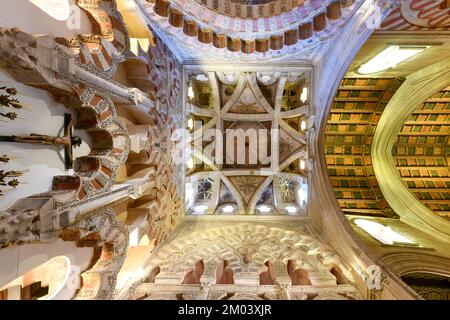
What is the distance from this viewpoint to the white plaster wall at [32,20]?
11.1 ft

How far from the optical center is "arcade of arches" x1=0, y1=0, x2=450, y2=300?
3836 mm

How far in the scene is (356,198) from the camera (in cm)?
1018

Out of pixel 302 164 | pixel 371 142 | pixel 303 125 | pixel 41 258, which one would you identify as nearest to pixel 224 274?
pixel 41 258

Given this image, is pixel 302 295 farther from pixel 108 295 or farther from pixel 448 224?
pixel 448 224

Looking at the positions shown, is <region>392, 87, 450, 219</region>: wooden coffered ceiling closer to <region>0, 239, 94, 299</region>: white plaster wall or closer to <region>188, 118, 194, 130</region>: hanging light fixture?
<region>188, 118, 194, 130</region>: hanging light fixture

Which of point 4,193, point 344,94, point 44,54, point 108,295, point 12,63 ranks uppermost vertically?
point 344,94

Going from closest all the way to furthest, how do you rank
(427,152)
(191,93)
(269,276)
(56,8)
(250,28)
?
(56,8), (269,276), (250,28), (191,93), (427,152)

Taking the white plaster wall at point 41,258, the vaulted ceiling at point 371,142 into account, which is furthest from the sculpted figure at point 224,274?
the vaulted ceiling at point 371,142

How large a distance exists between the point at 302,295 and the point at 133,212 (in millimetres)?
4559

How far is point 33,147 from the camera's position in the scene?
3.81 meters

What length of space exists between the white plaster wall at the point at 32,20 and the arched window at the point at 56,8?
75mm

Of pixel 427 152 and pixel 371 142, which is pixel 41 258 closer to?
pixel 371 142

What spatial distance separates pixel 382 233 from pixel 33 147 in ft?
31.6
